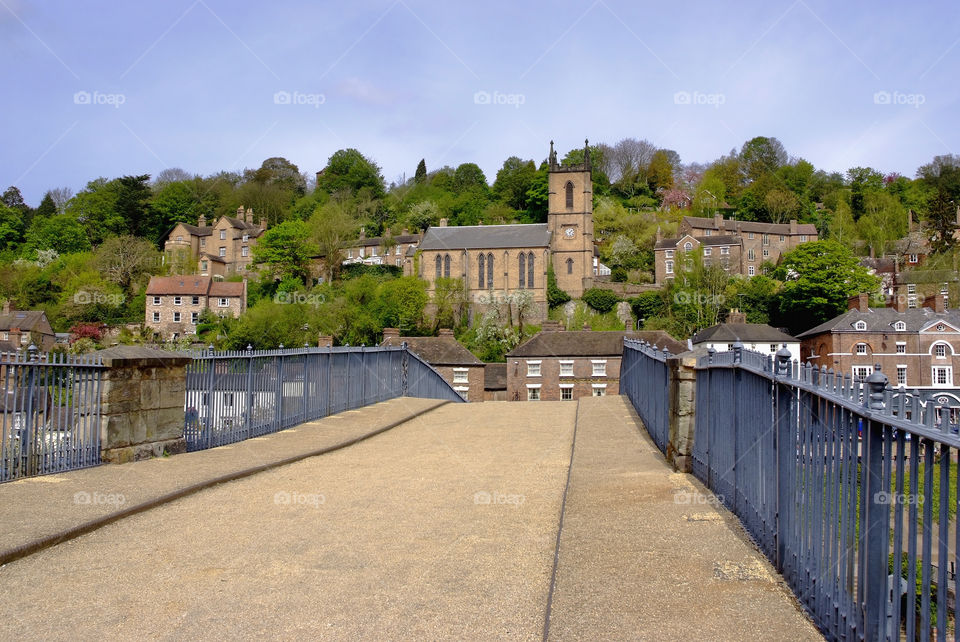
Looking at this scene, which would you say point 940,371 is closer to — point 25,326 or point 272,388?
point 272,388

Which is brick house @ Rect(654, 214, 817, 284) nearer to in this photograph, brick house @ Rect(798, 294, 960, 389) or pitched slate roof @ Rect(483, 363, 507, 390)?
brick house @ Rect(798, 294, 960, 389)

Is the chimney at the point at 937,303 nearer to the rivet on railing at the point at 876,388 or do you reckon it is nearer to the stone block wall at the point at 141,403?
the stone block wall at the point at 141,403

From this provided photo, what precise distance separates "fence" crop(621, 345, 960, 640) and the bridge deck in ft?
1.13

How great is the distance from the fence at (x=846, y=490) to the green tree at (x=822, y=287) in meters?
65.7

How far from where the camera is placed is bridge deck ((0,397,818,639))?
4.66 m

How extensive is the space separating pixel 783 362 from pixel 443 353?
164 feet

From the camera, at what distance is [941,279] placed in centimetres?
6794

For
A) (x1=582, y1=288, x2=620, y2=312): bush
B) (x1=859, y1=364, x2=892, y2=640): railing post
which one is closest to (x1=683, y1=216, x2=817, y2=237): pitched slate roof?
(x1=582, y1=288, x2=620, y2=312): bush

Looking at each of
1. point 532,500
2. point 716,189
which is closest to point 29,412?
point 532,500

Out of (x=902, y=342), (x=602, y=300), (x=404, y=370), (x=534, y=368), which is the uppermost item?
(x=602, y=300)

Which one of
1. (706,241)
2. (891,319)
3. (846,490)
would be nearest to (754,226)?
(706,241)

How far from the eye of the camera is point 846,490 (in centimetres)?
399

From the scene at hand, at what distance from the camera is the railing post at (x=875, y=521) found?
353 cm

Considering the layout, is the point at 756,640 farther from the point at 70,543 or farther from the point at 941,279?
the point at 941,279
